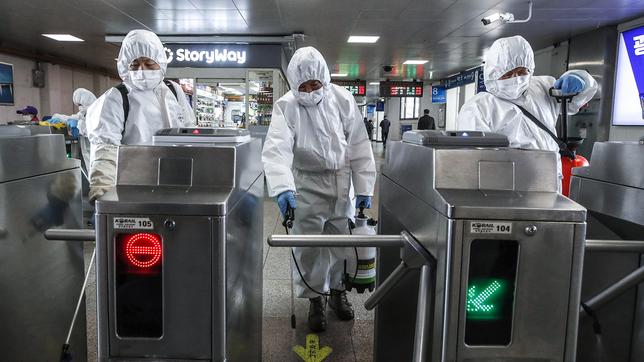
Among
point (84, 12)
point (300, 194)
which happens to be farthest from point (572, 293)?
point (84, 12)

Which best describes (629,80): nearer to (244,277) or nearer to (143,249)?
(244,277)

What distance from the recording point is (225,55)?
7.67m

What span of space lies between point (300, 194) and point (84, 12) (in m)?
5.51

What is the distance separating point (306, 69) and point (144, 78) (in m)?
0.80

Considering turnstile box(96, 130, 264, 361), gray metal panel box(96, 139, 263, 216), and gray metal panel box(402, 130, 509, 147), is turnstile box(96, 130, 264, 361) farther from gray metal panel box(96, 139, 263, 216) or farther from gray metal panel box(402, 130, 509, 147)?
gray metal panel box(402, 130, 509, 147)

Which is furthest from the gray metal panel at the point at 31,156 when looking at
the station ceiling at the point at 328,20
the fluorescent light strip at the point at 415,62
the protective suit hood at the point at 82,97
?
the fluorescent light strip at the point at 415,62

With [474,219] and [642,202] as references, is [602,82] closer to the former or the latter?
[642,202]


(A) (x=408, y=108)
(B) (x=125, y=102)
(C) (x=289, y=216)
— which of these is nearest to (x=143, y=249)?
(C) (x=289, y=216)

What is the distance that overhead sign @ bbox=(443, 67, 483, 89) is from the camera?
36.9 feet

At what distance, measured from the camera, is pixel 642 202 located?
128cm

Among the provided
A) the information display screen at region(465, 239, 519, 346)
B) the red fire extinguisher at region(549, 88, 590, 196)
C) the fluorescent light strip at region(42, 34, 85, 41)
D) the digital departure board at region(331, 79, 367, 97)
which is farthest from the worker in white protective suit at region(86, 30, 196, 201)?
the digital departure board at region(331, 79, 367, 97)

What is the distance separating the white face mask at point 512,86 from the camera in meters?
2.19

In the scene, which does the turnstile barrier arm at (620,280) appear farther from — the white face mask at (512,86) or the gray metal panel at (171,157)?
the white face mask at (512,86)

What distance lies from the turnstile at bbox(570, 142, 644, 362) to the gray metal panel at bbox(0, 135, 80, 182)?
5.54 feet
